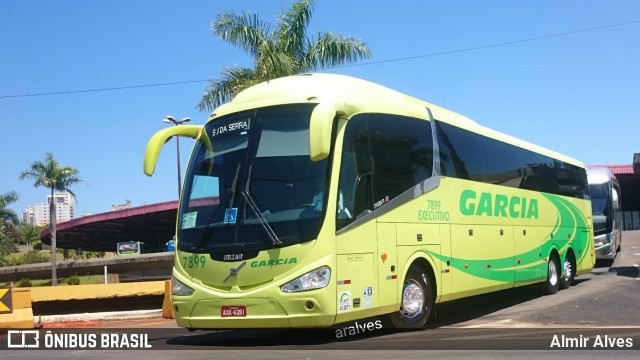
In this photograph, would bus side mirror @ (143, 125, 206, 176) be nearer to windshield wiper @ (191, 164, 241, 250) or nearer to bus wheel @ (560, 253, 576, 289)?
windshield wiper @ (191, 164, 241, 250)

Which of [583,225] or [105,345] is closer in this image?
[105,345]

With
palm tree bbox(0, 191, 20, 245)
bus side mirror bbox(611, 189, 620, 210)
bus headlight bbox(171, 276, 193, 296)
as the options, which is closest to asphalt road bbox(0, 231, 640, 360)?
bus headlight bbox(171, 276, 193, 296)

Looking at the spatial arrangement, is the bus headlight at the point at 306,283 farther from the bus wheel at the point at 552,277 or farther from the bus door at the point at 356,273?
the bus wheel at the point at 552,277

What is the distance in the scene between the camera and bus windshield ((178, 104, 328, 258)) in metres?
9.00

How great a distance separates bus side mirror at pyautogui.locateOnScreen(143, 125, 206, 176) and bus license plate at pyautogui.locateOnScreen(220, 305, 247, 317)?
2.31 meters

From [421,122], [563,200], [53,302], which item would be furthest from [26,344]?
[563,200]

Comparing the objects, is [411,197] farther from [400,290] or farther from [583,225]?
[583,225]

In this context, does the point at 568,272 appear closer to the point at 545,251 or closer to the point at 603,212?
the point at 545,251

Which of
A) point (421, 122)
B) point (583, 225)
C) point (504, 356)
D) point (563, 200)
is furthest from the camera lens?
point (583, 225)

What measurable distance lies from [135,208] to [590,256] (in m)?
41.5

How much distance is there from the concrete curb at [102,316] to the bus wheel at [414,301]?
8.03 metres

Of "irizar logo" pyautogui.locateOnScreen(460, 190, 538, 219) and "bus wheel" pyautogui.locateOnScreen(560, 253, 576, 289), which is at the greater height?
"irizar logo" pyautogui.locateOnScreen(460, 190, 538, 219)

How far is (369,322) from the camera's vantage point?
11.0 m

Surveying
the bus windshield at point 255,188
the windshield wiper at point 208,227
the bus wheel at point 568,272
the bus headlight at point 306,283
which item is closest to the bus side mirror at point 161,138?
the bus windshield at point 255,188
